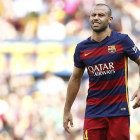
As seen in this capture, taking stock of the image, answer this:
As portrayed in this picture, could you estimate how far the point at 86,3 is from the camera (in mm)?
10969

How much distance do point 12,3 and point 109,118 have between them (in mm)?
6695

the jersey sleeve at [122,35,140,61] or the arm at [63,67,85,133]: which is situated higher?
the jersey sleeve at [122,35,140,61]

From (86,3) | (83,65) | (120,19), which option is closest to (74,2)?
(86,3)

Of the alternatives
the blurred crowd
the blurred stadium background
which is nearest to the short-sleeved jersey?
the blurred stadium background

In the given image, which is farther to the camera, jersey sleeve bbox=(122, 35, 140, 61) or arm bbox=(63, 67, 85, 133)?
arm bbox=(63, 67, 85, 133)

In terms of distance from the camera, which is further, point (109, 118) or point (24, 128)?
point (24, 128)

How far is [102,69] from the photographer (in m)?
5.45

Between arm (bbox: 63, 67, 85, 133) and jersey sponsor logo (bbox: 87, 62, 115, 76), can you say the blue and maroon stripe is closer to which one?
jersey sponsor logo (bbox: 87, 62, 115, 76)

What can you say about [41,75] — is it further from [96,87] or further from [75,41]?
[96,87]

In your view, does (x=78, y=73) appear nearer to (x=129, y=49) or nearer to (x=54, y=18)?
(x=129, y=49)

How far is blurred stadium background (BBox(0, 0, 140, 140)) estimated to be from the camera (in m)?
10.7

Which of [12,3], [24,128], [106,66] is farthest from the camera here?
[12,3]

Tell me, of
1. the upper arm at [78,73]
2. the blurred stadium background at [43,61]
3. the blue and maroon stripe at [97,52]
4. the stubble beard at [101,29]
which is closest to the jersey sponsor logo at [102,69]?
the blue and maroon stripe at [97,52]

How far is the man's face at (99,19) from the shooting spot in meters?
5.42
